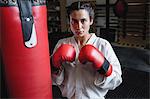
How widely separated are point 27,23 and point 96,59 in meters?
0.37

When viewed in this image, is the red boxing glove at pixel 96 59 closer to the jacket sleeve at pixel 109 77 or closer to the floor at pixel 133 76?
the jacket sleeve at pixel 109 77

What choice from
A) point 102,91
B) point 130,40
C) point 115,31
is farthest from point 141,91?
point 115,31

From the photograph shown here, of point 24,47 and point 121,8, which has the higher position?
point 121,8

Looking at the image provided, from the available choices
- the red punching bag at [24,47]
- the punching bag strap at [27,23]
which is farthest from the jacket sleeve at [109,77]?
the punching bag strap at [27,23]

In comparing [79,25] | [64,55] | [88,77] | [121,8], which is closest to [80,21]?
[79,25]

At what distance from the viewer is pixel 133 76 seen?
2.58m

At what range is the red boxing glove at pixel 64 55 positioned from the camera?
1.03 m

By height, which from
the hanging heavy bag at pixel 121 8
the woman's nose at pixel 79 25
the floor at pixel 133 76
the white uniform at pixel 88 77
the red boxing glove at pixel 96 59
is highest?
the hanging heavy bag at pixel 121 8

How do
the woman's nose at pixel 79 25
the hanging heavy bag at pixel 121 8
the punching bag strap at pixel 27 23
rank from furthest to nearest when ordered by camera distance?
the hanging heavy bag at pixel 121 8 → the woman's nose at pixel 79 25 → the punching bag strap at pixel 27 23

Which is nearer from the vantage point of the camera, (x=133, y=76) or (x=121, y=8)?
(x=133, y=76)

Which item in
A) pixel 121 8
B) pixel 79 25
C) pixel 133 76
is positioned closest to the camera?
pixel 79 25

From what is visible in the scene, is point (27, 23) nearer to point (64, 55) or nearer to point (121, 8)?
point (64, 55)

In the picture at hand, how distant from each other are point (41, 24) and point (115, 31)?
137 inches

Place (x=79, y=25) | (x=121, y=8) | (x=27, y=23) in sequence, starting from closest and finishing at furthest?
(x=27, y=23), (x=79, y=25), (x=121, y=8)
